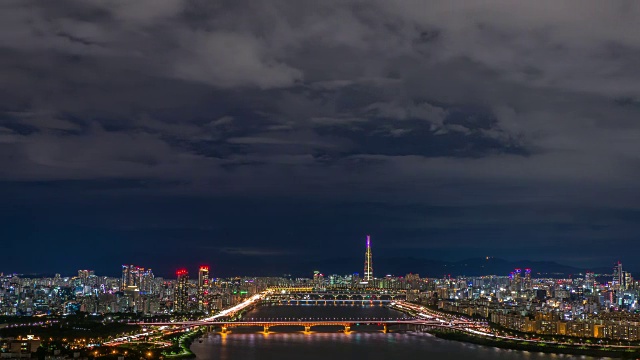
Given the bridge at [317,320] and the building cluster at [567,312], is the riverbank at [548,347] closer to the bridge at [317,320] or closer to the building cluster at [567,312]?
the building cluster at [567,312]

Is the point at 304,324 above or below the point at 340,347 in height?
above

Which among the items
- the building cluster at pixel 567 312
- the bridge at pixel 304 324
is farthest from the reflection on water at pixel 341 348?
the building cluster at pixel 567 312

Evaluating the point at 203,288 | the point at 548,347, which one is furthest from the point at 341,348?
the point at 203,288

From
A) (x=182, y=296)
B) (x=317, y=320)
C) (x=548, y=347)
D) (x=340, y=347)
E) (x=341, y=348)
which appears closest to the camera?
(x=341, y=348)

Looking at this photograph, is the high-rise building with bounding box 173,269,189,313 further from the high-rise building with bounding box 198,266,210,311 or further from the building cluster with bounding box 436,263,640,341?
the building cluster with bounding box 436,263,640,341

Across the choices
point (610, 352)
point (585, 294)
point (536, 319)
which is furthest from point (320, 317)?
point (585, 294)

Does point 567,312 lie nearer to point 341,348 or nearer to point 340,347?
point 340,347
